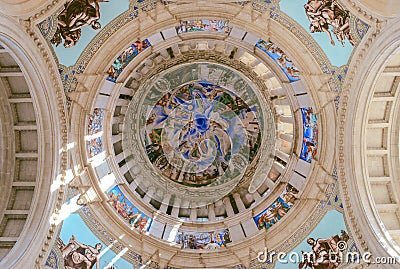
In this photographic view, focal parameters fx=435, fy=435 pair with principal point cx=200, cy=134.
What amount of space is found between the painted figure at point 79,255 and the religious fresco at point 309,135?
29.2 ft

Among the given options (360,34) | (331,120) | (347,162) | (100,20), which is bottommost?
(347,162)

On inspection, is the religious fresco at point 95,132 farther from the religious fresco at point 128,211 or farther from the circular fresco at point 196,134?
the circular fresco at point 196,134

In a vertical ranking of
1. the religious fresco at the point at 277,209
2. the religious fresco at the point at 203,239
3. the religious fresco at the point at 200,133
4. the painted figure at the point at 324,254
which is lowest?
the painted figure at the point at 324,254

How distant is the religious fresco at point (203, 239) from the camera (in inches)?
728

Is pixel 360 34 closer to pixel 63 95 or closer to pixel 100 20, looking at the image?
pixel 100 20

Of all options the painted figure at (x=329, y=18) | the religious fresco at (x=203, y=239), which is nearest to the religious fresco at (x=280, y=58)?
the painted figure at (x=329, y=18)

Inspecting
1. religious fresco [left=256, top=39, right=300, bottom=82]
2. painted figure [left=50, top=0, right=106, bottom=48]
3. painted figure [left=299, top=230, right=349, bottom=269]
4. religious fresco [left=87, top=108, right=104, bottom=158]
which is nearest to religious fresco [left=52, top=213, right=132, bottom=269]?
religious fresco [left=87, top=108, right=104, bottom=158]

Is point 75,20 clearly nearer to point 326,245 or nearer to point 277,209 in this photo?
point 277,209

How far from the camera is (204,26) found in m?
16.7

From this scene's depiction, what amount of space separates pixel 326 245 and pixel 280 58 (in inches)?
287

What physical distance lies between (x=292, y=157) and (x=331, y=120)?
2.61 meters

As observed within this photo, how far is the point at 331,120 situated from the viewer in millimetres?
15930

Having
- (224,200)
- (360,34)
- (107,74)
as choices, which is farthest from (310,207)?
(107,74)

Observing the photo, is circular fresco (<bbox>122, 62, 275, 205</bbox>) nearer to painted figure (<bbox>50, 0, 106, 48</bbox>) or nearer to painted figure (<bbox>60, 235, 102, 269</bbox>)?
painted figure (<bbox>60, 235, 102, 269</bbox>)
